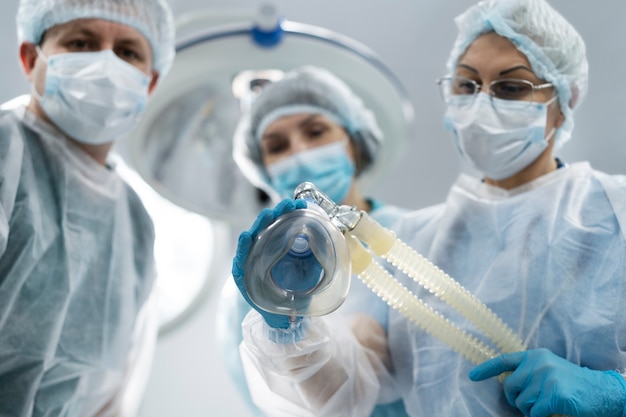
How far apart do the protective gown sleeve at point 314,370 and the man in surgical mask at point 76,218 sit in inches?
14.4

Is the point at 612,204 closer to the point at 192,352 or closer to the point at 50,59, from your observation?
the point at 50,59

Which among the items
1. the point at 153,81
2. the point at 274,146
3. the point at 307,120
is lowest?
the point at 274,146

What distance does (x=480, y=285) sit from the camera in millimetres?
1221

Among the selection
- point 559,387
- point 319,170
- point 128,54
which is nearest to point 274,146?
point 319,170

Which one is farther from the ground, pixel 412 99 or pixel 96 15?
pixel 96 15

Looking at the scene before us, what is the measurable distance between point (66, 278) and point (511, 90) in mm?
963

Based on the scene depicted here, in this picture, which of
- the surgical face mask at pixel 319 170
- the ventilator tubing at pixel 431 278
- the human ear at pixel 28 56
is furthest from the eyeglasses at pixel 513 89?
the human ear at pixel 28 56

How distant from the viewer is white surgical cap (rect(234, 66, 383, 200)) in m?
1.95

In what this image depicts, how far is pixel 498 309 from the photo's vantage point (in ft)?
3.87

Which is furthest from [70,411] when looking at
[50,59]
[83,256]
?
[50,59]

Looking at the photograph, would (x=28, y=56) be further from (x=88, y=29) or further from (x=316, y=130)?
(x=316, y=130)

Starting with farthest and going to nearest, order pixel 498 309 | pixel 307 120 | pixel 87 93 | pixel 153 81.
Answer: pixel 307 120 < pixel 153 81 < pixel 87 93 < pixel 498 309

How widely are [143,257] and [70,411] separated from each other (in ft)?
1.35

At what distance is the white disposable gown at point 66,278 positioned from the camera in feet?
3.85
